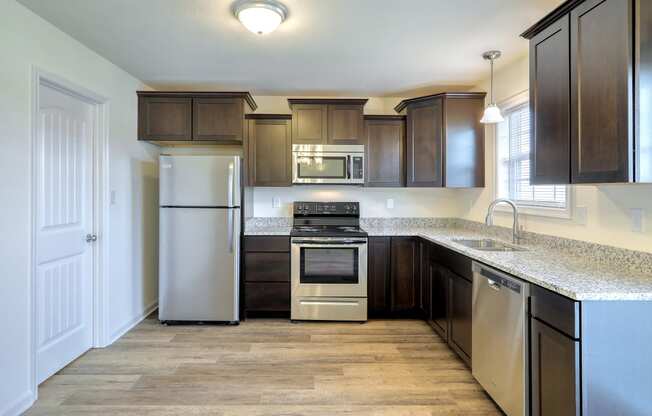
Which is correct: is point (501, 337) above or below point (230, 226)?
below

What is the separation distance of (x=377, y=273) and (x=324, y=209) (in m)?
0.98

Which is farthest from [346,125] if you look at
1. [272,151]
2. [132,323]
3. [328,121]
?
[132,323]

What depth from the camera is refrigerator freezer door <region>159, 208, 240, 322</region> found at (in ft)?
10.5

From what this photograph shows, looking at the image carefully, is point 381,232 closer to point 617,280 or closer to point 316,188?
point 316,188

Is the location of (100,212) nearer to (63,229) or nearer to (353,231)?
(63,229)

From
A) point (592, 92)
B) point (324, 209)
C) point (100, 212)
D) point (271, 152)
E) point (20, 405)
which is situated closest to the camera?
point (592, 92)

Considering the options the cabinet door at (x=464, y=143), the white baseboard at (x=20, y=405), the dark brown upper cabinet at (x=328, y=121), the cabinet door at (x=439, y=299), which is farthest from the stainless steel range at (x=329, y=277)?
the white baseboard at (x=20, y=405)

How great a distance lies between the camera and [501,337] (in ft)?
6.10

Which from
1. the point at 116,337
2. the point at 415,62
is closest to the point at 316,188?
the point at 415,62

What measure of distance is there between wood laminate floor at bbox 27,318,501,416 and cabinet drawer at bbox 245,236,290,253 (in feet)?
2.50

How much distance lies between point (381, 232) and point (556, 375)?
211 cm

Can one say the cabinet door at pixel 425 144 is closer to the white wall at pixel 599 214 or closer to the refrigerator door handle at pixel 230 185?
the white wall at pixel 599 214

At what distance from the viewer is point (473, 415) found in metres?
1.94

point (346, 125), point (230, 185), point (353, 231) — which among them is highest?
point (346, 125)
